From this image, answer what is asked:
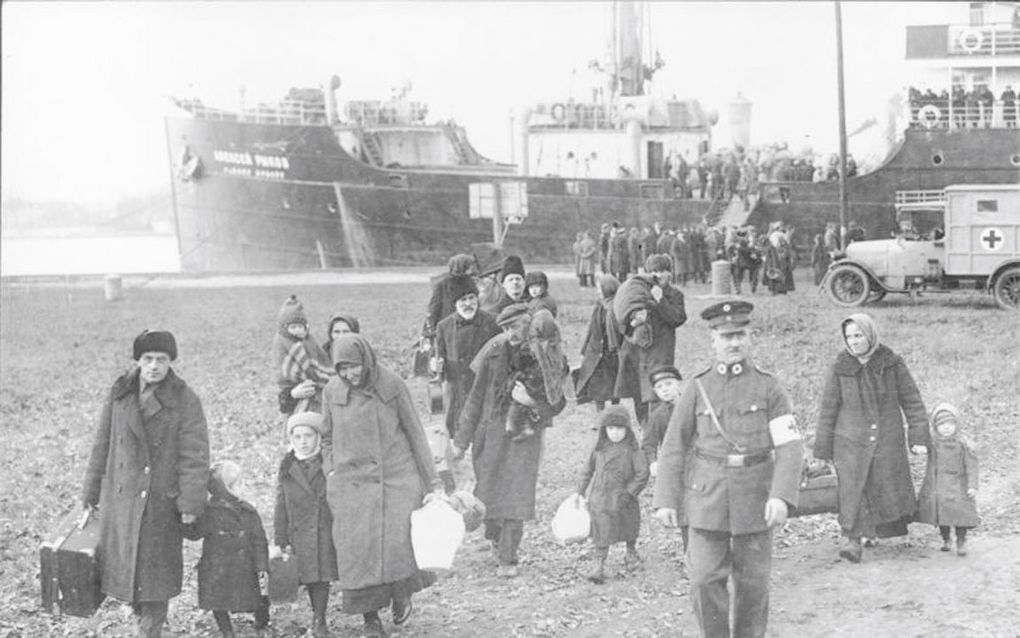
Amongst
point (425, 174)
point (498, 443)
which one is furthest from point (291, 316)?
point (425, 174)

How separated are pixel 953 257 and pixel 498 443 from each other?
44.3 ft

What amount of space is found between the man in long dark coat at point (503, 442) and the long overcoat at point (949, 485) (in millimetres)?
2231

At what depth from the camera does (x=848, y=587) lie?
21.0ft

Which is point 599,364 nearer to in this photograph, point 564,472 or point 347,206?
point 564,472

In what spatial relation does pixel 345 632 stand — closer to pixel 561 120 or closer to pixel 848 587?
pixel 848 587

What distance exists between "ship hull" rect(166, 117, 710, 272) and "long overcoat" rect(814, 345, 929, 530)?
2283 cm

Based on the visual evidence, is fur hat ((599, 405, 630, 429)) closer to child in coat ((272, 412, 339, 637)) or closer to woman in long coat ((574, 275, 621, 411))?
child in coat ((272, 412, 339, 637))

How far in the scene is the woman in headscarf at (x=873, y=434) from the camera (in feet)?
22.0

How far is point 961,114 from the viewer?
27.2 metres

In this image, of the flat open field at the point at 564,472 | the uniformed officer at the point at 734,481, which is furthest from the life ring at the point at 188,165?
the uniformed officer at the point at 734,481

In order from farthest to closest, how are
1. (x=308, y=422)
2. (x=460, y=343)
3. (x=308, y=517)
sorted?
1. (x=460, y=343)
2. (x=308, y=422)
3. (x=308, y=517)

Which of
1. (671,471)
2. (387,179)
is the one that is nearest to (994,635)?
(671,471)

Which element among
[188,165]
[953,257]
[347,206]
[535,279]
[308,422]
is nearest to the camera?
[308,422]

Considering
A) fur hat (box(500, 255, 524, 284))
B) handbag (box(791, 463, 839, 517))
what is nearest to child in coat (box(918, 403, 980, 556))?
handbag (box(791, 463, 839, 517))
